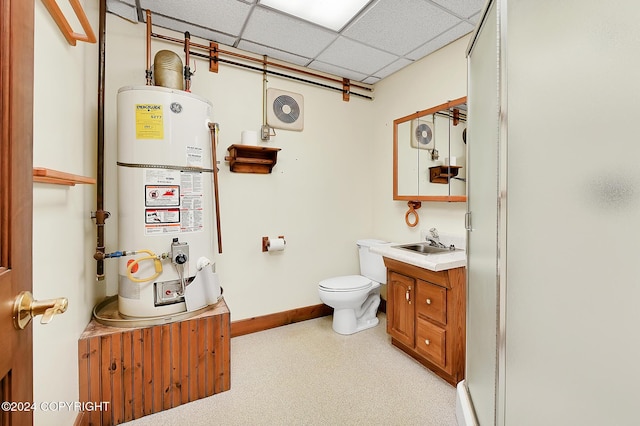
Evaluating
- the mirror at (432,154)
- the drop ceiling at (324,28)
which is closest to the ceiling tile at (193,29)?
the drop ceiling at (324,28)

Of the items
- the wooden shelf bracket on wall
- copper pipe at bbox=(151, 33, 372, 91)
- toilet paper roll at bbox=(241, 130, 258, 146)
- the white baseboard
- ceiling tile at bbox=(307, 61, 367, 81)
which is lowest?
the white baseboard

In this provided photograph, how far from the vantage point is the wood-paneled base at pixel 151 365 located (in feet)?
5.04

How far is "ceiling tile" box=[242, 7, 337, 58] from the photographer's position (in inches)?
81.7

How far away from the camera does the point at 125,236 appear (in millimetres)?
1678

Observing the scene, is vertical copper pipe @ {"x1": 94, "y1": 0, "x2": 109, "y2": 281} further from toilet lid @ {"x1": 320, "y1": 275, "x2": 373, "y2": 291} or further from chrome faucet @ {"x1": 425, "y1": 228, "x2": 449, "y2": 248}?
chrome faucet @ {"x1": 425, "y1": 228, "x2": 449, "y2": 248}

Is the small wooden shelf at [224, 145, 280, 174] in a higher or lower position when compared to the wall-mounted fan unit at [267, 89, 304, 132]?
lower

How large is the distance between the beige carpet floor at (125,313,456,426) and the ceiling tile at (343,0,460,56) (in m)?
2.55

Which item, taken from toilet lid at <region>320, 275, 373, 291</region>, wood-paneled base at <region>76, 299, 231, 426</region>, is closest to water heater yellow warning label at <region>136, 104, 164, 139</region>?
wood-paneled base at <region>76, 299, 231, 426</region>

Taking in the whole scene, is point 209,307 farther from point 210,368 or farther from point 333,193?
point 333,193

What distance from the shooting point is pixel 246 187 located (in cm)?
261

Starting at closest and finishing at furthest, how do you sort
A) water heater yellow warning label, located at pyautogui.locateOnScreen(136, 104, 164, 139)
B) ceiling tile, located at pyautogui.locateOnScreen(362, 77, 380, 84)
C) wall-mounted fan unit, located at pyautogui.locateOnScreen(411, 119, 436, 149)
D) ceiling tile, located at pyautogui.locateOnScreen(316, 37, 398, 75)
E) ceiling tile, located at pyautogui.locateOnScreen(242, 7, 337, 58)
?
water heater yellow warning label, located at pyautogui.locateOnScreen(136, 104, 164, 139) → ceiling tile, located at pyautogui.locateOnScreen(242, 7, 337, 58) → ceiling tile, located at pyautogui.locateOnScreen(316, 37, 398, 75) → wall-mounted fan unit, located at pyautogui.locateOnScreen(411, 119, 436, 149) → ceiling tile, located at pyautogui.locateOnScreen(362, 77, 380, 84)

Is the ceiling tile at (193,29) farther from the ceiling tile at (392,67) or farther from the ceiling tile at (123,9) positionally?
the ceiling tile at (392,67)

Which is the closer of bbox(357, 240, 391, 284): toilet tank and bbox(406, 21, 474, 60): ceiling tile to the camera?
bbox(406, 21, 474, 60): ceiling tile

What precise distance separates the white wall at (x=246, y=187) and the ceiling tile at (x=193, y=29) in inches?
3.6
